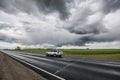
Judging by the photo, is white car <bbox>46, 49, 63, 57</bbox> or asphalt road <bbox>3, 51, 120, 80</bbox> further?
white car <bbox>46, 49, 63, 57</bbox>

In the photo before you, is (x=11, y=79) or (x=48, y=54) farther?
(x=48, y=54)

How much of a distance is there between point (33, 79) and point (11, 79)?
1289 millimetres

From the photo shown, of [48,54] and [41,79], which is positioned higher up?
[48,54]

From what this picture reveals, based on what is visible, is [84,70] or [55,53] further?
[55,53]

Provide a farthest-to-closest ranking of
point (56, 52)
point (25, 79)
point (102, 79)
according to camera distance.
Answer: point (56, 52)
point (25, 79)
point (102, 79)

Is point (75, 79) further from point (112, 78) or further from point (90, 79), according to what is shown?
point (112, 78)

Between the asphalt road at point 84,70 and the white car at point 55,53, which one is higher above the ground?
the white car at point 55,53

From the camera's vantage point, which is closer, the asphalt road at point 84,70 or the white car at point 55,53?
the asphalt road at point 84,70

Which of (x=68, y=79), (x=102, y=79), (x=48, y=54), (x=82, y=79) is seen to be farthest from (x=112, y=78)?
(x=48, y=54)

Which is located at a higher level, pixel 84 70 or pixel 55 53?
pixel 55 53

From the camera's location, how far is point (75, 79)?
10.1 m

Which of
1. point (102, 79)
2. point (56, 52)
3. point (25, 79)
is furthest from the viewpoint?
point (56, 52)

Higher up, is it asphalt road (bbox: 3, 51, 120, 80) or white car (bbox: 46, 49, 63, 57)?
white car (bbox: 46, 49, 63, 57)

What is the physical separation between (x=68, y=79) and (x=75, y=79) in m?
0.40
